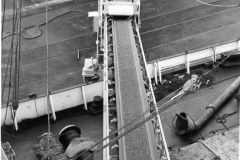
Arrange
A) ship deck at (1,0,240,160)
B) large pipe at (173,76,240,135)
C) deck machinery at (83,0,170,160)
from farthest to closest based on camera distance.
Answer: ship deck at (1,0,240,160) < large pipe at (173,76,240,135) < deck machinery at (83,0,170,160)

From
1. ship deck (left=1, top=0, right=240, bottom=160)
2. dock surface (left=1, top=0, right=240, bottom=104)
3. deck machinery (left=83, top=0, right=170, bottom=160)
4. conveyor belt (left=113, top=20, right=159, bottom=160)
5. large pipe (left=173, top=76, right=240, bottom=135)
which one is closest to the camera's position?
conveyor belt (left=113, top=20, right=159, bottom=160)

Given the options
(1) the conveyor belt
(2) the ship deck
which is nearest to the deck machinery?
(1) the conveyor belt

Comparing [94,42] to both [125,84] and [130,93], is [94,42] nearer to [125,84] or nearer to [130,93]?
[125,84]

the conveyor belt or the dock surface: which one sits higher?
the dock surface

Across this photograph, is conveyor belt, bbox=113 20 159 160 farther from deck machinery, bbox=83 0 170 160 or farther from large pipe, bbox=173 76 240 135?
large pipe, bbox=173 76 240 135

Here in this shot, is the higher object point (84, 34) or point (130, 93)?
point (84, 34)

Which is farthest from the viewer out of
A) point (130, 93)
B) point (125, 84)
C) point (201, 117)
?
point (201, 117)

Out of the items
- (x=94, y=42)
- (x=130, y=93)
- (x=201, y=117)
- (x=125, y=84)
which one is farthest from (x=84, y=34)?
(x=130, y=93)

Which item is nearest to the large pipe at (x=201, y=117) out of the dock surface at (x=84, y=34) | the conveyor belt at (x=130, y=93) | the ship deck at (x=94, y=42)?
the ship deck at (x=94, y=42)
